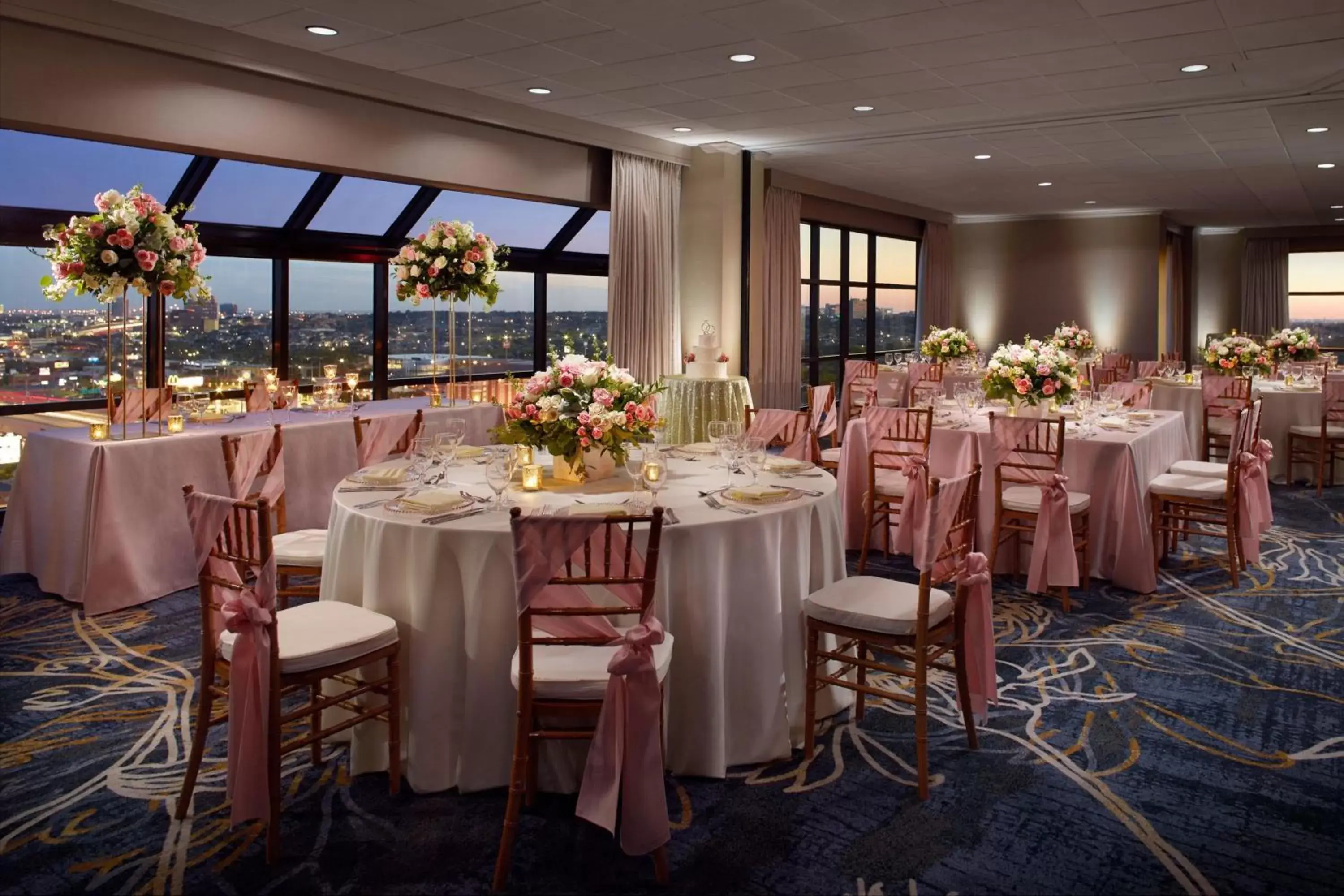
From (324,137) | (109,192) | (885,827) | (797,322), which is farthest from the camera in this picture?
(797,322)

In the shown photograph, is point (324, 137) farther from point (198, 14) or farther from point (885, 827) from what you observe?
point (885, 827)

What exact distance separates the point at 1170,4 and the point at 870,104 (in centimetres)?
275

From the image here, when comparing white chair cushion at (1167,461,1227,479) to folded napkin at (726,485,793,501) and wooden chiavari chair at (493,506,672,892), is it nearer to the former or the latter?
folded napkin at (726,485,793,501)

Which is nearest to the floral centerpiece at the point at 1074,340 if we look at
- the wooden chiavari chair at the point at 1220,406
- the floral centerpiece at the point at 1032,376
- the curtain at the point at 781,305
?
the wooden chiavari chair at the point at 1220,406

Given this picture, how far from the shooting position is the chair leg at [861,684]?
361 cm

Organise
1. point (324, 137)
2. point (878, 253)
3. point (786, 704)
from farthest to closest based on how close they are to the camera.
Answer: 1. point (878, 253)
2. point (324, 137)
3. point (786, 704)

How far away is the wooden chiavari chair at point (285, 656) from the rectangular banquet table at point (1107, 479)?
3658 millimetres

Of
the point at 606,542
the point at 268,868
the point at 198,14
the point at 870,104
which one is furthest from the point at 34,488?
the point at 870,104

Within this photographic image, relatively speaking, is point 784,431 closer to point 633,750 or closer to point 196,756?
point 633,750

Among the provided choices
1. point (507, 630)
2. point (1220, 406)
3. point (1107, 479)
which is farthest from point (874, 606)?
point (1220, 406)

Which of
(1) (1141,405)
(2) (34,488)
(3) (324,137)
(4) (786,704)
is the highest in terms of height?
(3) (324,137)

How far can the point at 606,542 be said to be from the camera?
9.23ft

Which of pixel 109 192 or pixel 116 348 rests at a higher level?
pixel 109 192

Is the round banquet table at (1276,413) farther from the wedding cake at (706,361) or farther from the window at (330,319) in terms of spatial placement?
the window at (330,319)
